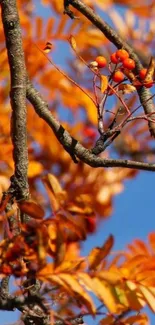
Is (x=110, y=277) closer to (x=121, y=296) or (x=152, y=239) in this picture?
(x=121, y=296)

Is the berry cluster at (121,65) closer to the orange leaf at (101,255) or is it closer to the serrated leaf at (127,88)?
the serrated leaf at (127,88)

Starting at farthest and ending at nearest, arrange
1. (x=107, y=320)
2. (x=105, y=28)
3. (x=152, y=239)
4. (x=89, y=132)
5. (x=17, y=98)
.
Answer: (x=89, y=132), (x=105, y=28), (x=17, y=98), (x=152, y=239), (x=107, y=320)

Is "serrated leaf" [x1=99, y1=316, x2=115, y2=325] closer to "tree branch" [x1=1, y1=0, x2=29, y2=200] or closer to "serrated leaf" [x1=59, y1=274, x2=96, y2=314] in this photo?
"serrated leaf" [x1=59, y1=274, x2=96, y2=314]

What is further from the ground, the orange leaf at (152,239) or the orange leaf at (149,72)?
the orange leaf at (149,72)

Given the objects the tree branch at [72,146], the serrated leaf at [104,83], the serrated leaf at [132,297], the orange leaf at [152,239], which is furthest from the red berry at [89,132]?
the serrated leaf at [132,297]

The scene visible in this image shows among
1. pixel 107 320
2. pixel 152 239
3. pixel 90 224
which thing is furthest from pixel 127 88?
pixel 107 320

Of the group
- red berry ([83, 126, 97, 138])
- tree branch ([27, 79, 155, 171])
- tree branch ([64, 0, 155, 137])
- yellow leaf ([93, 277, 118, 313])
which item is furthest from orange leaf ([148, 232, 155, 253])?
red berry ([83, 126, 97, 138])
